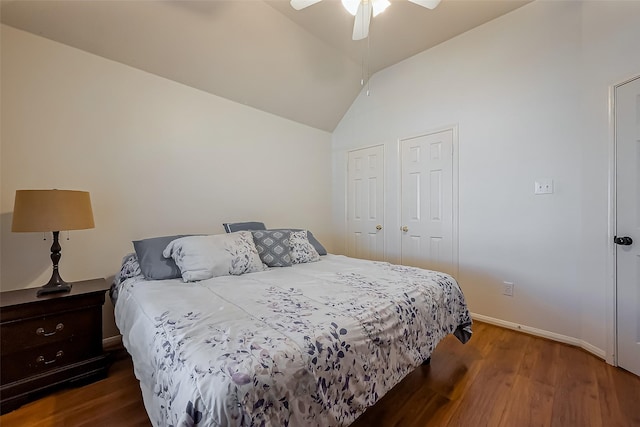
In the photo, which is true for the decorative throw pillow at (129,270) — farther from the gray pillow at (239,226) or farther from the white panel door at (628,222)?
the white panel door at (628,222)

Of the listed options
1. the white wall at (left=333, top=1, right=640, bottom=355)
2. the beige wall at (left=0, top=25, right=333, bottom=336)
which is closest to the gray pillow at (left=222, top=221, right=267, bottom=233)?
the beige wall at (left=0, top=25, right=333, bottom=336)

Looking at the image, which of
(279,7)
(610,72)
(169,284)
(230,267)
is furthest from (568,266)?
(279,7)

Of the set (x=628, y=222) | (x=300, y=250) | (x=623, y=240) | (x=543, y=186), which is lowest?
(x=300, y=250)

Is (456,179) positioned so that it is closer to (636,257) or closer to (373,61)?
(636,257)

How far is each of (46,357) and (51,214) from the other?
87 cm

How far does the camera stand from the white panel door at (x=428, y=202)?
9.57ft

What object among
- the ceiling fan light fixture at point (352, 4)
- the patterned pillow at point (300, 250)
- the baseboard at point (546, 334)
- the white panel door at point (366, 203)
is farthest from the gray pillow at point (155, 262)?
the baseboard at point (546, 334)

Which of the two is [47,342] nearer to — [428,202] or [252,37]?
[252,37]

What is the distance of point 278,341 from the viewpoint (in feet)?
3.24

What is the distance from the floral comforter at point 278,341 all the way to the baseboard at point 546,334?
1.01m

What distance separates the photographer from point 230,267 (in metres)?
1.99

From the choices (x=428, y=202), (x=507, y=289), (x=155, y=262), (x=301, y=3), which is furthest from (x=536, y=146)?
(x=155, y=262)

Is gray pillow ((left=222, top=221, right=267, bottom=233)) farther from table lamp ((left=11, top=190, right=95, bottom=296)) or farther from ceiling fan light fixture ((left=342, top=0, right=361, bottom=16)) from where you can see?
ceiling fan light fixture ((left=342, top=0, right=361, bottom=16))

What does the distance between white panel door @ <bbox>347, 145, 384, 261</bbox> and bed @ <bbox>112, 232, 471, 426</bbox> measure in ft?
5.49
